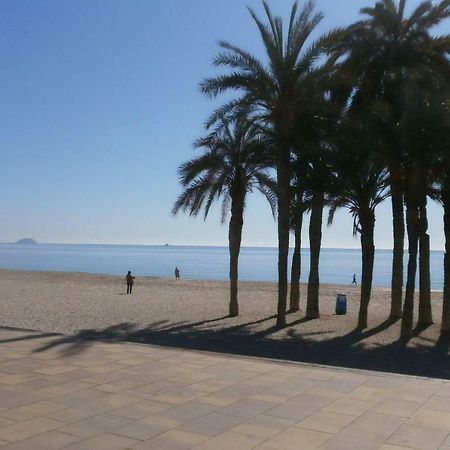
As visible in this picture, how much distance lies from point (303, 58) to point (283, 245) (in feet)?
15.4

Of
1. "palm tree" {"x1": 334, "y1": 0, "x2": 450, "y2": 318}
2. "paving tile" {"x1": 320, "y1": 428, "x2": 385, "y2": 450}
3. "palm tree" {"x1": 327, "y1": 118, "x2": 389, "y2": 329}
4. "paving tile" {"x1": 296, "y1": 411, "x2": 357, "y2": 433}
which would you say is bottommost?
"paving tile" {"x1": 320, "y1": 428, "x2": 385, "y2": 450}

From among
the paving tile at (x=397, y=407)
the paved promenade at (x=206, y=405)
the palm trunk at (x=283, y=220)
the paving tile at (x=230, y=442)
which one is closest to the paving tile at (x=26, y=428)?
the paved promenade at (x=206, y=405)

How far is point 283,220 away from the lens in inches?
619

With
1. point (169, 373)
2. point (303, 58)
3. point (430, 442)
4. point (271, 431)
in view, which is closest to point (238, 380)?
point (169, 373)

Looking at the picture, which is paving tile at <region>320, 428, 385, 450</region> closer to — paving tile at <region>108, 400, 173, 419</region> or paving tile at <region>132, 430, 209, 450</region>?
paving tile at <region>132, 430, 209, 450</region>

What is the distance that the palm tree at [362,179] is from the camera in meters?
13.4

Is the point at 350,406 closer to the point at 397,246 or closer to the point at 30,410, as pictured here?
the point at 30,410

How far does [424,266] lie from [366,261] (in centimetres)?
146

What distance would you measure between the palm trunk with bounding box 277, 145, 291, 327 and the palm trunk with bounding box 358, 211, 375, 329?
6.37ft

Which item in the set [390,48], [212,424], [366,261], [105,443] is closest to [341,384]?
[212,424]

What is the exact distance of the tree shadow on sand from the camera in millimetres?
10555

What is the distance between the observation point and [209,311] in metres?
19.2

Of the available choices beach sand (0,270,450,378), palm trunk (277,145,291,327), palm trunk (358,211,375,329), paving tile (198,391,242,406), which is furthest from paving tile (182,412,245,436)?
palm trunk (358,211,375,329)

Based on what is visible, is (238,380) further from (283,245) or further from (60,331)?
(283,245)
